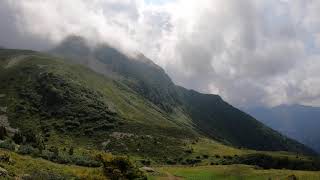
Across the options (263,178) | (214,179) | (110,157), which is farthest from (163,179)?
(110,157)

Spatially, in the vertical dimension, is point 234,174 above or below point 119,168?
below

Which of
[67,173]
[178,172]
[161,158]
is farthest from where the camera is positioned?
[161,158]

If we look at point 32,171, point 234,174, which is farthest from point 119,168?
point 234,174

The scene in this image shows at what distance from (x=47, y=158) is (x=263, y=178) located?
140 ft

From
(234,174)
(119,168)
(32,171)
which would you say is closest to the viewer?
(32,171)

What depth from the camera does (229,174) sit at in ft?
346

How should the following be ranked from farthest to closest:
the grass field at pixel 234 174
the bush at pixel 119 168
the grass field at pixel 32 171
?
the grass field at pixel 234 174 < the bush at pixel 119 168 < the grass field at pixel 32 171

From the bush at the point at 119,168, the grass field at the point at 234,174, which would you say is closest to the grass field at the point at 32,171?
the bush at the point at 119,168

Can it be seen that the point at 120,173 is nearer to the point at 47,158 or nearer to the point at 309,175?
the point at 47,158

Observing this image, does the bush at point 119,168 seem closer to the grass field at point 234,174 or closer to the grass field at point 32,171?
the grass field at point 32,171

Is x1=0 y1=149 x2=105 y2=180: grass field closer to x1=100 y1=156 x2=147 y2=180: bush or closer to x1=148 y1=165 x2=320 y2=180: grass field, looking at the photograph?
x1=100 y1=156 x2=147 y2=180: bush

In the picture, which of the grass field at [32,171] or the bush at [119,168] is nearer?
the grass field at [32,171]

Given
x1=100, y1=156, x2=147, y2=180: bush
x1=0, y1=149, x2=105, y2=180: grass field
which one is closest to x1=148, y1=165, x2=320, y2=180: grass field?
x1=0, y1=149, x2=105, y2=180: grass field

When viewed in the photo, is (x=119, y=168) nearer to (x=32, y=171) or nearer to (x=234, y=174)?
(x=32, y=171)
